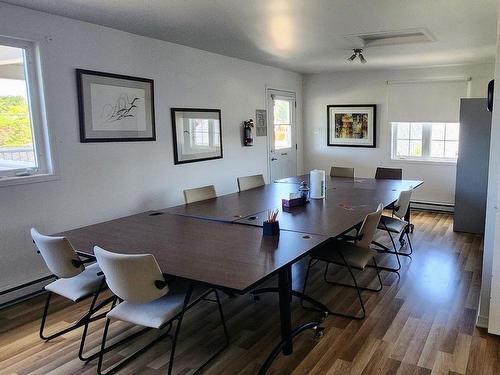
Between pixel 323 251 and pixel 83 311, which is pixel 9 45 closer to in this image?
pixel 83 311

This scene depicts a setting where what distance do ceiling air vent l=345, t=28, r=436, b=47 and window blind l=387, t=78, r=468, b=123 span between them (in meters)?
1.96

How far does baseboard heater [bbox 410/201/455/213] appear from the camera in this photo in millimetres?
6504

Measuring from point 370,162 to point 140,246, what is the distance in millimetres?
5450

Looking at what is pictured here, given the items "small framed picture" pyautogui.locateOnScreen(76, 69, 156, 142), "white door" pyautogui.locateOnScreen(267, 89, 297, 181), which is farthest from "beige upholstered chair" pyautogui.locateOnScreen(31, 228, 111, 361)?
"white door" pyautogui.locateOnScreen(267, 89, 297, 181)

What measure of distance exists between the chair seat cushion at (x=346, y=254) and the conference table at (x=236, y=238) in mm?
276

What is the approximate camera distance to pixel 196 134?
200 inches

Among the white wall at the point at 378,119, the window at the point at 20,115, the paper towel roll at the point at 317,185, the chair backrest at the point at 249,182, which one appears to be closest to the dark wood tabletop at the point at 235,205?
the chair backrest at the point at 249,182

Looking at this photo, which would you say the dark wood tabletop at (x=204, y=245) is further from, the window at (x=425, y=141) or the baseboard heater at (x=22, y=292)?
the window at (x=425, y=141)

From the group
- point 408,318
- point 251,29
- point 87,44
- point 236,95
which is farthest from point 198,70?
point 408,318

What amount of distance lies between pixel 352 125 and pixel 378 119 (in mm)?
462

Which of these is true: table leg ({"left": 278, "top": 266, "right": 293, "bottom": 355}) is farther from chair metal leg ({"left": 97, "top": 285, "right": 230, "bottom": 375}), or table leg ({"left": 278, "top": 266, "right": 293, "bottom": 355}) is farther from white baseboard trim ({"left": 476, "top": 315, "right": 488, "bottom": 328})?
white baseboard trim ({"left": 476, "top": 315, "right": 488, "bottom": 328})

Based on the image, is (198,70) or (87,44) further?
(198,70)

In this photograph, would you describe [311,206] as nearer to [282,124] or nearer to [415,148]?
[282,124]

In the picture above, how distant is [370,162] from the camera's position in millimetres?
7121
